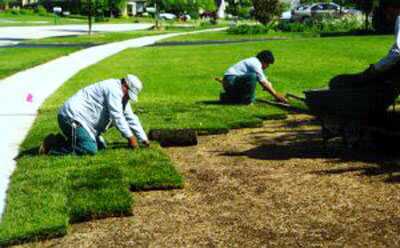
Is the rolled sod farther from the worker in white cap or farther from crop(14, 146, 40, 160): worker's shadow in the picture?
crop(14, 146, 40, 160): worker's shadow

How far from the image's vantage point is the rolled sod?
9469mm

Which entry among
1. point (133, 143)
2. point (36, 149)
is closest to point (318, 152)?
point (133, 143)

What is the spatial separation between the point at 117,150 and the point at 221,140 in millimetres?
1842

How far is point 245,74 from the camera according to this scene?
12.4m

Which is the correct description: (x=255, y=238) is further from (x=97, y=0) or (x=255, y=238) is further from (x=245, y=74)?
(x=97, y=0)

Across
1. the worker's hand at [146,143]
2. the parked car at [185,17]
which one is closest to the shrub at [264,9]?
the parked car at [185,17]

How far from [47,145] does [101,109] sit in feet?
2.89

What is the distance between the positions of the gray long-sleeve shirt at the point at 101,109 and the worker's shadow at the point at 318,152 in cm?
150

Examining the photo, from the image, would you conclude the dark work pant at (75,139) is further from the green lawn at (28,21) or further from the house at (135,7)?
the house at (135,7)

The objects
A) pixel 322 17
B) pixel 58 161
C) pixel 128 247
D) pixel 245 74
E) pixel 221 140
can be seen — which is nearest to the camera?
pixel 128 247

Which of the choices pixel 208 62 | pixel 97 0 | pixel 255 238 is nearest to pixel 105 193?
pixel 255 238

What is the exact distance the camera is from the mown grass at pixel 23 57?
20.1 m

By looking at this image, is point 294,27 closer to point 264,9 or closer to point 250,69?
point 264,9

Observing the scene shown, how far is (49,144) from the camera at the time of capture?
8562 millimetres
